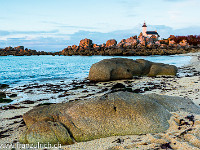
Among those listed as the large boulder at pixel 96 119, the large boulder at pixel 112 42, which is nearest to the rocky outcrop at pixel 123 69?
the large boulder at pixel 96 119

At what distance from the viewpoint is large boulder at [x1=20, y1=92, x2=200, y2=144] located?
469cm

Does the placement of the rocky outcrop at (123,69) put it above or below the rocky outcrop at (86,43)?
below

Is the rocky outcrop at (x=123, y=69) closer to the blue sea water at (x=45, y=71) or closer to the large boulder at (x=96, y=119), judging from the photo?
the blue sea water at (x=45, y=71)

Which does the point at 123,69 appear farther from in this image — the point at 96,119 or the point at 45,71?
the point at 45,71

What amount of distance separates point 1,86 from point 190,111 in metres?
13.0

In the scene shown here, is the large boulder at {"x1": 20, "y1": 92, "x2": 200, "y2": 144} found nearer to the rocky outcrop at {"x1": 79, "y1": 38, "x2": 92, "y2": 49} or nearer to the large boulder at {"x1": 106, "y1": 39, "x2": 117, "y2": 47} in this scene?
the rocky outcrop at {"x1": 79, "y1": 38, "x2": 92, "y2": 49}

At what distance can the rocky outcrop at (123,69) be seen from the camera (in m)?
14.3

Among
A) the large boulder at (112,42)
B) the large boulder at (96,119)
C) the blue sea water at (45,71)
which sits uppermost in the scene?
the large boulder at (112,42)

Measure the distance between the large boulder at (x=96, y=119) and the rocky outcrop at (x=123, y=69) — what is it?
28.7ft

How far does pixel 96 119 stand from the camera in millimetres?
4926

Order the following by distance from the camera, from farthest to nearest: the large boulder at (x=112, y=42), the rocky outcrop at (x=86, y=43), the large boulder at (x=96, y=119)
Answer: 1. the rocky outcrop at (x=86, y=43)
2. the large boulder at (x=112, y=42)
3. the large boulder at (x=96, y=119)

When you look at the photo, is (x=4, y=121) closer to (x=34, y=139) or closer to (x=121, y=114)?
(x=34, y=139)

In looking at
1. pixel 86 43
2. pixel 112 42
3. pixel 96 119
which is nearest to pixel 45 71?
pixel 96 119

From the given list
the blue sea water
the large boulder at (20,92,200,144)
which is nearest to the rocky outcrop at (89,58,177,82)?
the blue sea water
